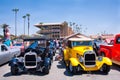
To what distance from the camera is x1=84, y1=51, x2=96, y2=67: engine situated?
34.2ft

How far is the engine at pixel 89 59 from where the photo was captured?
34.2 ft

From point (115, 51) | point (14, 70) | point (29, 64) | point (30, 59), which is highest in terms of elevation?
point (115, 51)

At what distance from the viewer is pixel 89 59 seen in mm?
10469

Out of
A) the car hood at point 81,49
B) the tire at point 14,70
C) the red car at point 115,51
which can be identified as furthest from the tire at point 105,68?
the tire at point 14,70

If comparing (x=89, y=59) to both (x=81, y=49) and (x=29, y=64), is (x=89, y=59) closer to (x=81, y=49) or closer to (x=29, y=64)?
(x=81, y=49)

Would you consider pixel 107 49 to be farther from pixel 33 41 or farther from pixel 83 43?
pixel 33 41

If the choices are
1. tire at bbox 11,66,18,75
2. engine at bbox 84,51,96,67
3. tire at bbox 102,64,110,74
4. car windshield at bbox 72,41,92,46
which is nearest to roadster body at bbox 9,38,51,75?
tire at bbox 11,66,18,75

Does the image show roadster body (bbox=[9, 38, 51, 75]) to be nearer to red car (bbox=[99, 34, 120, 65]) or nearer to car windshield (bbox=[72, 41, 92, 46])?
car windshield (bbox=[72, 41, 92, 46])

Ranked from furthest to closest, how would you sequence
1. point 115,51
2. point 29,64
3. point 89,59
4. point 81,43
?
point 115,51, point 81,43, point 29,64, point 89,59

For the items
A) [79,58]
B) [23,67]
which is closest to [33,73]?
[23,67]

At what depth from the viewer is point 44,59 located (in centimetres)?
1084

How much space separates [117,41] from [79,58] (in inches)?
120

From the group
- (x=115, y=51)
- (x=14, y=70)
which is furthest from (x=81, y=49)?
(x=14, y=70)

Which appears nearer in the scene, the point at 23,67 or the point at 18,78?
the point at 18,78
